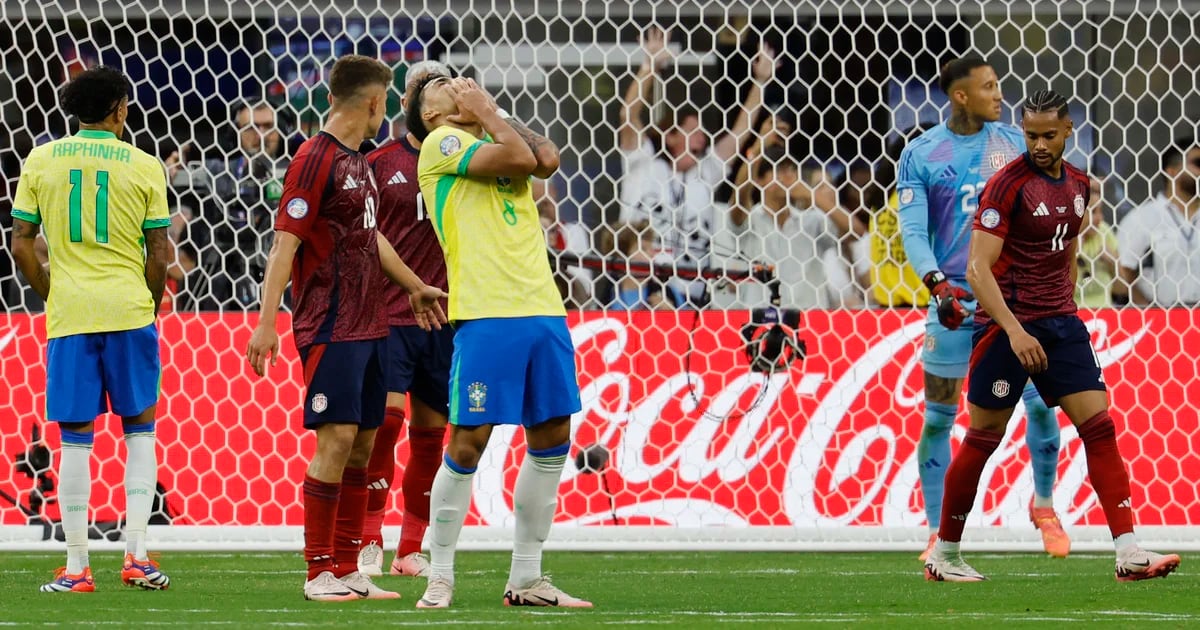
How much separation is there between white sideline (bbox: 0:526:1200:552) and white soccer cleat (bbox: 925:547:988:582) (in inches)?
68.4

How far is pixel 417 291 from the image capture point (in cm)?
578

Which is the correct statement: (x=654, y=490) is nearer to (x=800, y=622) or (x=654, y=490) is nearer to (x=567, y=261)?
(x=567, y=261)

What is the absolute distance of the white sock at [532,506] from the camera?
535 centimetres

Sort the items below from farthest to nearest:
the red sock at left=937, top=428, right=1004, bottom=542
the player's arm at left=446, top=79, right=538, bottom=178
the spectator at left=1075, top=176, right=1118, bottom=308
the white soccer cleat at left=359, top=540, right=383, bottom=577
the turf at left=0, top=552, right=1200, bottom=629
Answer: the spectator at left=1075, top=176, right=1118, bottom=308 → the white soccer cleat at left=359, top=540, right=383, bottom=577 → the red sock at left=937, top=428, right=1004, bottom=542 → the player's arm at left=446, top=79, right=538, bottom=178 → the turf at left=0, top=552, right=1200, bottom=629

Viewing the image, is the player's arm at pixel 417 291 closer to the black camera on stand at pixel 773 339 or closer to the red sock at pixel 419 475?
the red sock at pixel 419 475

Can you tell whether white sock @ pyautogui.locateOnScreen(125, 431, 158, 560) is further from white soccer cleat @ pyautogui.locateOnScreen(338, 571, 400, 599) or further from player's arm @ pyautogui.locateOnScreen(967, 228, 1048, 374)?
player's arm @ pyautogui.locateOnScreen(967, 228, 1048, 374)

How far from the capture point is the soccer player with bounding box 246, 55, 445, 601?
5441 millimetres

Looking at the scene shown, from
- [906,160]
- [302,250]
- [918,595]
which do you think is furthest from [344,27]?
[918,595]

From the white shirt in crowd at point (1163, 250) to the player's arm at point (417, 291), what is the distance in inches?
171

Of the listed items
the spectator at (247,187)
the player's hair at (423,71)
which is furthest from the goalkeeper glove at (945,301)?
the spectator at (247,187)

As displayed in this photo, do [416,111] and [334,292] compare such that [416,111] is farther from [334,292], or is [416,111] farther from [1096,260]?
[1096,260]

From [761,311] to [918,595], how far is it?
2.58 m

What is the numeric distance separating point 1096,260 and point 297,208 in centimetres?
515

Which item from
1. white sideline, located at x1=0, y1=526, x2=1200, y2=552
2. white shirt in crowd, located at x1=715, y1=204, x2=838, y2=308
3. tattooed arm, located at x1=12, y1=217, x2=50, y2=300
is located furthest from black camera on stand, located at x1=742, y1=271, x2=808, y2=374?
tattooed arm, located at x1=12, y1=217, x2=50, y2=300
